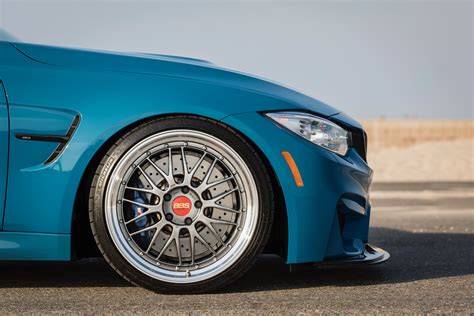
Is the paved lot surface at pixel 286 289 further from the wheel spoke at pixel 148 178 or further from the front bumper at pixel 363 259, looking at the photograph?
the wheel spoke at pixel 148 178

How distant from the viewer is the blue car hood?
427 centimetres

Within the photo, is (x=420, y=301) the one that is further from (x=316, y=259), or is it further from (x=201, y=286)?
(x=201, y=286)

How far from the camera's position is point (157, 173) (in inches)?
164

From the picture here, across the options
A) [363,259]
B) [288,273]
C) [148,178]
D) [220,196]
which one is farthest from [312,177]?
[288,273]

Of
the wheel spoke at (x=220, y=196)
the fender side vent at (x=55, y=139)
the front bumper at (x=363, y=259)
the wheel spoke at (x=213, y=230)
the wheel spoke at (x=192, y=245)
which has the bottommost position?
the front bumper at (x=363, y=259)

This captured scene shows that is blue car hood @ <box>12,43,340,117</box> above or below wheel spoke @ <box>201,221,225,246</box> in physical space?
above

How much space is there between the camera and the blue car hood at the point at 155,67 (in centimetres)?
427

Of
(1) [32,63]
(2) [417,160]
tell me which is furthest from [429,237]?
(2) [417,160]

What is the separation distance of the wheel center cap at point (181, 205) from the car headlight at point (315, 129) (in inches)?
23.5

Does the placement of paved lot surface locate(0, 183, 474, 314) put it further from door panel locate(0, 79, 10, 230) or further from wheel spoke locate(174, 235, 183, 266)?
door panel locate(0, 79, 10, 230)

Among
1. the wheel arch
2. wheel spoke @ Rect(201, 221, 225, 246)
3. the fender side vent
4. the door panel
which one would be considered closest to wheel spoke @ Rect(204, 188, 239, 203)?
wheel spoke @ Rect(201, 221, 225, 246)

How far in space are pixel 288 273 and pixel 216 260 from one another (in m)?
0.85

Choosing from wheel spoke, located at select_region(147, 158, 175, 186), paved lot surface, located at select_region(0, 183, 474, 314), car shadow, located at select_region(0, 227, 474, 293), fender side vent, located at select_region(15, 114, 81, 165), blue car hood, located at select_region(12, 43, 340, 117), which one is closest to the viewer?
paved lot surface, located at select_region(0, 183, 474, 314)

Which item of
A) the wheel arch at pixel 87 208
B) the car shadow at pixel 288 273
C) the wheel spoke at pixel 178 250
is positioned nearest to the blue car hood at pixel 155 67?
the wheel arch at pixel 87 208
